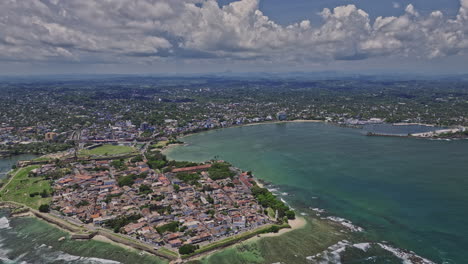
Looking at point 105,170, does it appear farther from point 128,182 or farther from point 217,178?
point 217,178

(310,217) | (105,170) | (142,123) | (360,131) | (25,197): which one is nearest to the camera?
(310,217)

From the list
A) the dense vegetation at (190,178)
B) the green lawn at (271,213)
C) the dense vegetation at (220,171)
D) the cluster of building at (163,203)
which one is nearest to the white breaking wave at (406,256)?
the green lawn at (271,213)

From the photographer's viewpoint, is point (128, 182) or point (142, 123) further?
point (142, 123)

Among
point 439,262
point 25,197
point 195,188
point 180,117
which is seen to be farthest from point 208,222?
point 180,117

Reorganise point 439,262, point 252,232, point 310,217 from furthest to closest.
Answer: point 310,217 < point 252,232 < point 439,262

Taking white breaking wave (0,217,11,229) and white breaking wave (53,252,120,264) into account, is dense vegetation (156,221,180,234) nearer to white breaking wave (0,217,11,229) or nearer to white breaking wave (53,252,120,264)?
white breaking wave (53,252,120,264)

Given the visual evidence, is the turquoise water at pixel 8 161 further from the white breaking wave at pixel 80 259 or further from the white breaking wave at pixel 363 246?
the white breaking wave at pixel 363 246
